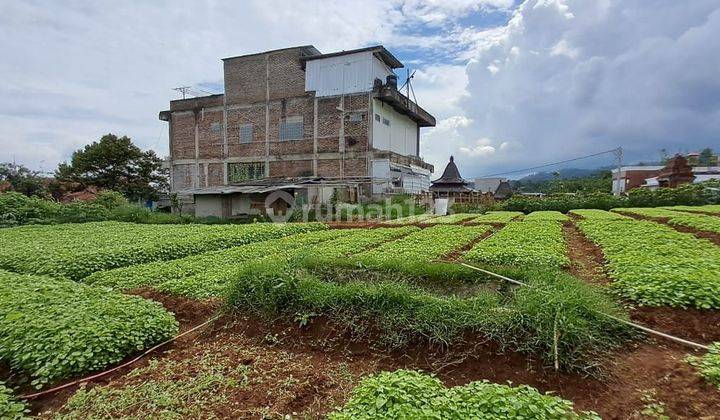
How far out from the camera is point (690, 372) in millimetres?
3145

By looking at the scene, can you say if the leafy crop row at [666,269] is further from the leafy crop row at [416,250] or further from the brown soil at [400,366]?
the leafy crop row at [416,250]

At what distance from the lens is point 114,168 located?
1337 inches

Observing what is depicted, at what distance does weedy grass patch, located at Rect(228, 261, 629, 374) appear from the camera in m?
3.57

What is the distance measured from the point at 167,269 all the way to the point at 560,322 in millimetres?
7372

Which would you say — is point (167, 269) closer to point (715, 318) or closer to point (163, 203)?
point (715, 318)

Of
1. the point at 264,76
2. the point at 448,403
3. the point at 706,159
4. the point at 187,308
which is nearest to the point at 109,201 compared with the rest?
the point at 264,76

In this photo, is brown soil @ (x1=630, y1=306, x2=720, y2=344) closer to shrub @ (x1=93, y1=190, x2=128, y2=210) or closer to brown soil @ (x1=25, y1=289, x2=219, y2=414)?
brown soil @ (x1=25, y1=289, x2=219, y2=414)

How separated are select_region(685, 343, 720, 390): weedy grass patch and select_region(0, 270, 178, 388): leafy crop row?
5381 millimetres

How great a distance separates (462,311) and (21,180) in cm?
3866

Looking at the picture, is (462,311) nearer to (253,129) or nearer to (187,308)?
(187,308)

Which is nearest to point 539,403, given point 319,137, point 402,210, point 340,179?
point 402,210

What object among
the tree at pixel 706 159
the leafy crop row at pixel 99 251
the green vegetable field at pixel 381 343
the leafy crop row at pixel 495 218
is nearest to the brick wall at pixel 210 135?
the leafy crop row at pixel 99 251

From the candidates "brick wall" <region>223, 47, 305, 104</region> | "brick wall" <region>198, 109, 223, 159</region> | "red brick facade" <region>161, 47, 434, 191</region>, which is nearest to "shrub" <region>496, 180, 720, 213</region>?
"red brick facade" <region>161, 47, 434, 191</region>

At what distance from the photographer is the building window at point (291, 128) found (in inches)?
1164
